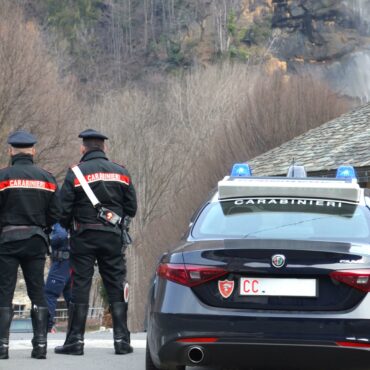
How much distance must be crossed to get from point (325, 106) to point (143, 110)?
52.6 feet

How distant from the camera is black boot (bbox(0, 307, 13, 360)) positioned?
8.52m

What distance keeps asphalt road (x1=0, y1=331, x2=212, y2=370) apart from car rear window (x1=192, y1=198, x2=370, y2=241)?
4.92ft

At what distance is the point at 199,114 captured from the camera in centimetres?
6206

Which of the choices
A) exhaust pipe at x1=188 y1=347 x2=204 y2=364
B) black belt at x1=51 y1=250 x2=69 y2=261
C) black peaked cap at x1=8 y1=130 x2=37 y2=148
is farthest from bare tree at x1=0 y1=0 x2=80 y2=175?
exhaust pipe at x1=188 y1=347 x2=204 y2=364


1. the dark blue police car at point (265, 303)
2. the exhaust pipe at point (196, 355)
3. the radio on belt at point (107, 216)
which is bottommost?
the exhaust pipe at point (196, 355)

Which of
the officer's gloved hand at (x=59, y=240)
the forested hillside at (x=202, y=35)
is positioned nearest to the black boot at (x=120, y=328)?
the officer's gloved hand at (x=59, y=240)

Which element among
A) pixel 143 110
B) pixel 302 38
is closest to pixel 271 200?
pixel 143 110

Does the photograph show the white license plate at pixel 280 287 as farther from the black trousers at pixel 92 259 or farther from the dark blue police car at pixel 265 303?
the black trousers at pixel 92 259

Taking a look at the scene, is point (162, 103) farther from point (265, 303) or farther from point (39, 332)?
point (265, 303)

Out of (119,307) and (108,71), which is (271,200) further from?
(108,71)

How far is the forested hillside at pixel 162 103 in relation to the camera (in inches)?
1559

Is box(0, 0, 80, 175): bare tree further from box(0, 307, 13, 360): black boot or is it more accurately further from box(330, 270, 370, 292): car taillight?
box(330, 270, 370, 292): car taillight

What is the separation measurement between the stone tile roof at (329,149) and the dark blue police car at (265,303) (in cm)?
1706

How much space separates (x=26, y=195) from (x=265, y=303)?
292cm
